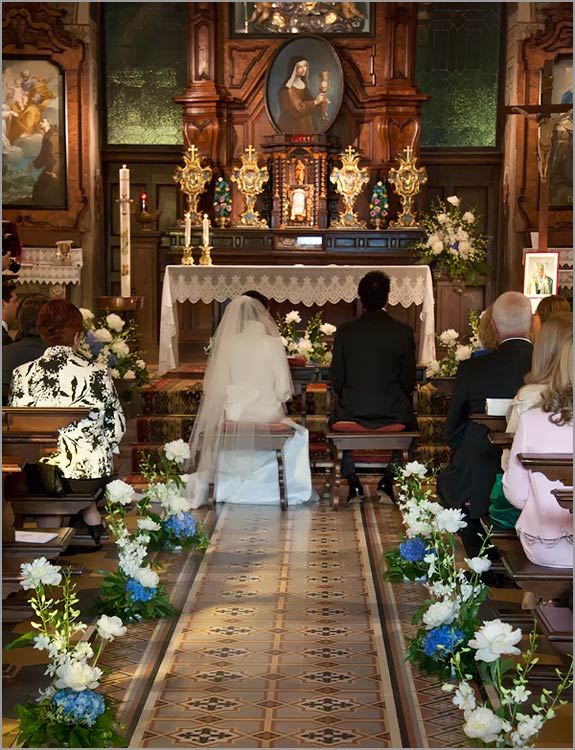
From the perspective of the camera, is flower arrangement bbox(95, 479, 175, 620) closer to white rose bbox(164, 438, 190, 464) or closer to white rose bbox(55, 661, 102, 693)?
white rose bbox(164, 438, 190, 464)

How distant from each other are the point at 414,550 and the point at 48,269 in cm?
1076

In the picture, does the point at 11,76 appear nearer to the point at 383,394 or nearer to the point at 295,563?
the point at 383,394

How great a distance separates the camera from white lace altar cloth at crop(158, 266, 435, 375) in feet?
41.4

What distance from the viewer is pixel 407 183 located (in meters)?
15.4

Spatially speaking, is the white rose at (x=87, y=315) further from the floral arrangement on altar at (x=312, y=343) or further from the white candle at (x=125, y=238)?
the floral arrangement on altar at (x=312, y=343)

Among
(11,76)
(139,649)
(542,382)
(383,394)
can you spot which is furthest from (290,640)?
(11,76)

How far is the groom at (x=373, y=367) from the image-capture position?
870 cm

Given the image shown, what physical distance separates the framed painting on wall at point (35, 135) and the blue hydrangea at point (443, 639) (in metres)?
12.8

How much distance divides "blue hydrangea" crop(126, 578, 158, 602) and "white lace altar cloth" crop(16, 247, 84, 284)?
10.8 metres

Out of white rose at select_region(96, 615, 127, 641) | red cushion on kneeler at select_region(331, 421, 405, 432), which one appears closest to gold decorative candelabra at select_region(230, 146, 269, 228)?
red cushion on kneeler at select_region(331, 421, 405, 432)

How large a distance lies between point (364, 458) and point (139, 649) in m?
3.57

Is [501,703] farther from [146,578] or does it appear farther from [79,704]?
[146,578]

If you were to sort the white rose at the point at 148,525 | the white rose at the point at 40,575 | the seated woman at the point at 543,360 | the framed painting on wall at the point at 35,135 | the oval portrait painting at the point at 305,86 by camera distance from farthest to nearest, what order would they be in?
1. the framed painting on wall at the point at 35,135
2. the oval portrait painting at the point at 305,86
3. the white rose at the point at 148,525
4. the seated woman at the point at 543,360
5. the white rose at the point at 40,575

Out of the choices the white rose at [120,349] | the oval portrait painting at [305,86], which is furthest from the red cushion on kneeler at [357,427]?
the oval portrait painting at [305,86]
